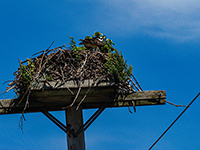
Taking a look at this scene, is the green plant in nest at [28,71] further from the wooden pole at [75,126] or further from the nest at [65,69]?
the wooden pole at [75,126]

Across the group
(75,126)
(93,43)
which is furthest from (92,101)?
(93,43)

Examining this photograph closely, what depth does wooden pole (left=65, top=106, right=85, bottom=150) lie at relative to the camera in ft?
15.6

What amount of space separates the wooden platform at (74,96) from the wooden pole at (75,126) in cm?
14

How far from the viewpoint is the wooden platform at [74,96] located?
15.1 ft

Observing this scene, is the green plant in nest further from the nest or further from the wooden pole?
the wooden pole

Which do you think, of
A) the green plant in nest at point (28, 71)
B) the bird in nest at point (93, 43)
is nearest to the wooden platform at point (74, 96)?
A: the green plant in nest at point (28, 71)

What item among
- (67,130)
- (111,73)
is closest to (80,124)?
(67,130)

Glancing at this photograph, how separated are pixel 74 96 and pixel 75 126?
42cm

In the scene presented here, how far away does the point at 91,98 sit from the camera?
4820 mm

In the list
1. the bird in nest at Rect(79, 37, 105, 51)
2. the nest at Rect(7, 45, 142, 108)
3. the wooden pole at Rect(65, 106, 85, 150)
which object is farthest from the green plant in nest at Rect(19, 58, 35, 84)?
the bird in nest at Rect(79, 37, 105, 51)

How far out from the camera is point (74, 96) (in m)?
4.75

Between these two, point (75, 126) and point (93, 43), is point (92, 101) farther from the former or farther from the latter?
point (93, 43)

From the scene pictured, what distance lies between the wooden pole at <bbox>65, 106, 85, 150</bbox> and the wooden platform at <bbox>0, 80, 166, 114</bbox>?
145 millimetres

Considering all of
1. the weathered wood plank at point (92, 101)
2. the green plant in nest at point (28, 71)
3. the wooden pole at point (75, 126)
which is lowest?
the wooden pole at point (75, 126)
